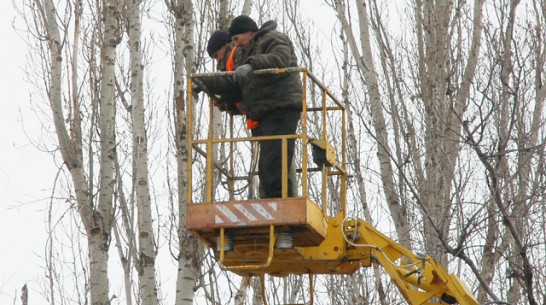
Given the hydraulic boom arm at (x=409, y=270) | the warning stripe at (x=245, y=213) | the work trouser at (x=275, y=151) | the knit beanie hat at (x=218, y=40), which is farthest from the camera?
the knit beanie hat at (x=218, y=40)

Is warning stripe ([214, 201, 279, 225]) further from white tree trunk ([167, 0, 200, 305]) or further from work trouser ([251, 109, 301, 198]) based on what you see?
white tree trunk ([167, 0, 200, 305])

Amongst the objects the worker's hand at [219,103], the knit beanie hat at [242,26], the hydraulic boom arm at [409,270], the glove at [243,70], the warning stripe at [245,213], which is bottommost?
the hydraulic boom arm at [409,270]

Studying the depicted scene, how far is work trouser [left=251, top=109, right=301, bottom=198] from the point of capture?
854cm

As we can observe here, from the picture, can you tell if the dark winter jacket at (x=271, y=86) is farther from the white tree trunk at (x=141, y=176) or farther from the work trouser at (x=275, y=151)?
the white tree trunk at (x=141, y=176)

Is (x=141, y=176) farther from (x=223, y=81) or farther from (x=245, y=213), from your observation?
(x=245, y=213)

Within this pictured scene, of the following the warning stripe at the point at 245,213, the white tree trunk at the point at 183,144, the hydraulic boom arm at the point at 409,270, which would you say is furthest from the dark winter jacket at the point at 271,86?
the white tree trunk at the point at 183,144

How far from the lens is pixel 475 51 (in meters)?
14.2

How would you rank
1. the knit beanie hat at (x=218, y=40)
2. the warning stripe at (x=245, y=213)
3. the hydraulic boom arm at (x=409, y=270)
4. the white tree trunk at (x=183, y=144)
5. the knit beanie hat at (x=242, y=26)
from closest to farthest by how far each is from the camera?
Result: the warning stripe at (x=245, y=213)
the hydraulic boom arm at (x=409, y=270)
the knit beanie hat at (x=242, y=26)
the knit beanie hat at (x=218, y=40)
the white tree trunk at (x=183, y=144)

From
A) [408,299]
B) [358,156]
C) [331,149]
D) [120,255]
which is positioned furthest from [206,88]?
[120,255]

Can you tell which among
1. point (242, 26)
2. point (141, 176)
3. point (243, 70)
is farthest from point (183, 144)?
point (243, 70)

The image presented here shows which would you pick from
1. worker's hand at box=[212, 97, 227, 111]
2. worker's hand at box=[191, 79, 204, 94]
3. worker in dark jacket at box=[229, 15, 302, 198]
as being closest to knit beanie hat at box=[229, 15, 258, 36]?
worker in dark jacket at box=[229, 15, 302, 198]

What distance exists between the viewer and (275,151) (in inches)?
336

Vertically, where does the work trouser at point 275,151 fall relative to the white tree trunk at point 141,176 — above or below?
below

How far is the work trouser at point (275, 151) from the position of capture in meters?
8.54
